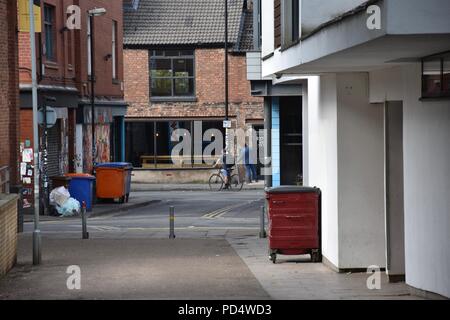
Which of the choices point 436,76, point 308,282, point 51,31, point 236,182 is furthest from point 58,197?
point 436,76

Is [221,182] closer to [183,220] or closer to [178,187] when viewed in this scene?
[178,187]

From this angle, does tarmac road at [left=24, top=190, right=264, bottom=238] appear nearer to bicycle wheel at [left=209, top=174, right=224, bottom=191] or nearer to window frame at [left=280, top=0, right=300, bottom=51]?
window frame at [left=280, top=0, right=300, bottom=51]

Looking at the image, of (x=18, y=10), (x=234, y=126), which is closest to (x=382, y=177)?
(x=18, y=10)

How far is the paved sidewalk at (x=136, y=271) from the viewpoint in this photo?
14242mm

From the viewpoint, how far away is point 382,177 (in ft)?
54.7

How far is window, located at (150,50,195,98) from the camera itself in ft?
173

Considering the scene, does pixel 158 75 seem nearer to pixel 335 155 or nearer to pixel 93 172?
pixel 93 172

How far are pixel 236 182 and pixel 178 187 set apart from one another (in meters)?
2.97

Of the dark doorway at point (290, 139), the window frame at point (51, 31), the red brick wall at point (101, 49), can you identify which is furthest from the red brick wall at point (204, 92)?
the window frame at point (51, 31)

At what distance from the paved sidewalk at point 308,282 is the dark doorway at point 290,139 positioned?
16056 mm

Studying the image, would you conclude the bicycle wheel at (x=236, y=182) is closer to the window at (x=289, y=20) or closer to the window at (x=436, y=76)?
the window at (x=289, y=20)

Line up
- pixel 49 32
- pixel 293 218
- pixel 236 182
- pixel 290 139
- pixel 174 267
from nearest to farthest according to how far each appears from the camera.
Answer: pixel 174 267 → pixel 293 218 → pixel 49 32 → pixel 290 139 → pixel 236 182

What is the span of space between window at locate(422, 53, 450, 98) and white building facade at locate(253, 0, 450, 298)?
1cm

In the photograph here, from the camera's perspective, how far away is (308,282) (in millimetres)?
15586
